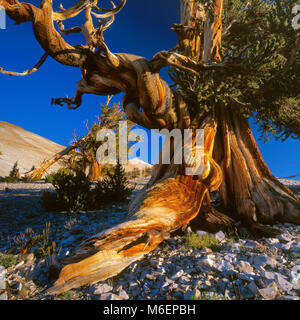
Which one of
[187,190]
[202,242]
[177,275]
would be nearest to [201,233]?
[202,242]

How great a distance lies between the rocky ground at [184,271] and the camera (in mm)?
1943

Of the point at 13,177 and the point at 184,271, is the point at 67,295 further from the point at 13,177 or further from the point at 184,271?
the point at 13,177

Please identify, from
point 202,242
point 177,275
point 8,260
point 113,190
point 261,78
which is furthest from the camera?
point 113,190

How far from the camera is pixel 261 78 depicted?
420 cm

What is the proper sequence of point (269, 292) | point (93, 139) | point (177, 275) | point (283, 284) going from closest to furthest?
point (269, 292) → point (283, 284) → point (177, 275) → point (93, 139)

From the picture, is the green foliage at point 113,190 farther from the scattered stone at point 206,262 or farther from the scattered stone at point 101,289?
Answer: the scattered stone at point 206,262

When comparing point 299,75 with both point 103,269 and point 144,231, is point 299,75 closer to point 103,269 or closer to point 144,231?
point 144,231

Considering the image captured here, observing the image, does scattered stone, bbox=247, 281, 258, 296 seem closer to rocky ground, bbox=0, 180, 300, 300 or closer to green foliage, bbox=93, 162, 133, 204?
rocky ground, bbox=0, 180, 300, 300

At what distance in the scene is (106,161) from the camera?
59.7 ft

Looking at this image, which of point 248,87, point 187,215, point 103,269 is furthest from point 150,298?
point 248,87

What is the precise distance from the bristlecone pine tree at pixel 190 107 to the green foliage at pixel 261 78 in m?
0.02

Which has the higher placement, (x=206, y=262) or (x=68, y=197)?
(x=68, y=197)

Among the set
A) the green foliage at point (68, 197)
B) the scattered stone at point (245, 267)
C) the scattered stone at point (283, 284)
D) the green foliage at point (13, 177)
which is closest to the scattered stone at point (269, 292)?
the scattered stone at point (283, 284)

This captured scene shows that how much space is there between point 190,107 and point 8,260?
467 cm
